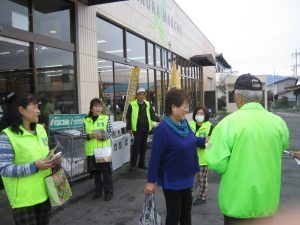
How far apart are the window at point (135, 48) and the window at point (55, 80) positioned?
3.79 metres

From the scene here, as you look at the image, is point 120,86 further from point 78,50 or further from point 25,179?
point 25,179

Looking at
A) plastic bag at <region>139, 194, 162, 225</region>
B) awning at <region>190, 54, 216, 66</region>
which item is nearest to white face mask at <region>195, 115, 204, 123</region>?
plastic bag at <region>139, 194, 162, 225</region>

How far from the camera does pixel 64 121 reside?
6.79 metres

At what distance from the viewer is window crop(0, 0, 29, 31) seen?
6500mm

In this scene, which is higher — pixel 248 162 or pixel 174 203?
pixel 248 162

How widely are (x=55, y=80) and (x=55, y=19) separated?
1.34 meters

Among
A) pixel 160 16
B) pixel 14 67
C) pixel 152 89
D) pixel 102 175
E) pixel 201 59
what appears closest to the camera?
pixel 102 175

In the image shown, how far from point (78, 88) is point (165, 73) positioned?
827 cm

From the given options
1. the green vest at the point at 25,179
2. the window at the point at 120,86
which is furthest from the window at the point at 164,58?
the green vest at the point at 25,179

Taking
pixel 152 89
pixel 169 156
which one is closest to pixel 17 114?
pixel 169 156

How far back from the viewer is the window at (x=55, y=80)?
7482 millimetres

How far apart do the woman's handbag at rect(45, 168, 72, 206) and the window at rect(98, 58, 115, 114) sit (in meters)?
6.69

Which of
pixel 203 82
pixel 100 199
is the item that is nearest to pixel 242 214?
pixel 100 199

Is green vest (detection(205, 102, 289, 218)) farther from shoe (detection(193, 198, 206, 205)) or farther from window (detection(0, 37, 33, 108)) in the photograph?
window (detection(0, 37, 33, 108))
